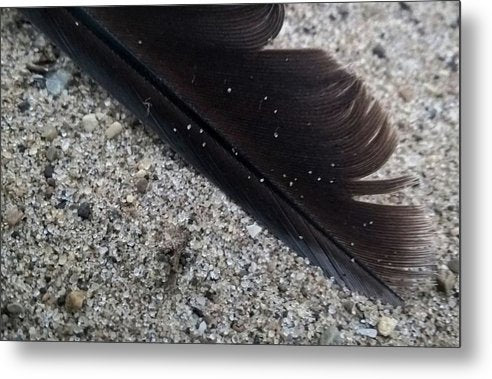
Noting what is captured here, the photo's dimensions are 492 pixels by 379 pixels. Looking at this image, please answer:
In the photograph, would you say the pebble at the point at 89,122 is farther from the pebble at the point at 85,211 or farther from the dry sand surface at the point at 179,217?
the pebble at the point at 85,211

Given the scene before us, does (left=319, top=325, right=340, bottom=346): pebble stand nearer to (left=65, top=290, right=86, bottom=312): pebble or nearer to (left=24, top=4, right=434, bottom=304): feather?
(left=24, top=4, right=434, bottom=304): feather

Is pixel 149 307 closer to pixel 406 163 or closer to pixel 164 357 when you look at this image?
pixel 164 357

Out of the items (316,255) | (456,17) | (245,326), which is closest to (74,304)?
(245,326)

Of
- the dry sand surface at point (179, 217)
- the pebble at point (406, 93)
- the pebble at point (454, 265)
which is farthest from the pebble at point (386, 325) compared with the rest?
the pebble at point (406, 93)

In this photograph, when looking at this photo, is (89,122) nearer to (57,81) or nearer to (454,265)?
(57,81)

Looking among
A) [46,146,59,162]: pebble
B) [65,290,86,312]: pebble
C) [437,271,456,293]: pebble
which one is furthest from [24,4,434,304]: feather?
[65,290,86,312]: pebble

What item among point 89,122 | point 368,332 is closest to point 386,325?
point 368,332
